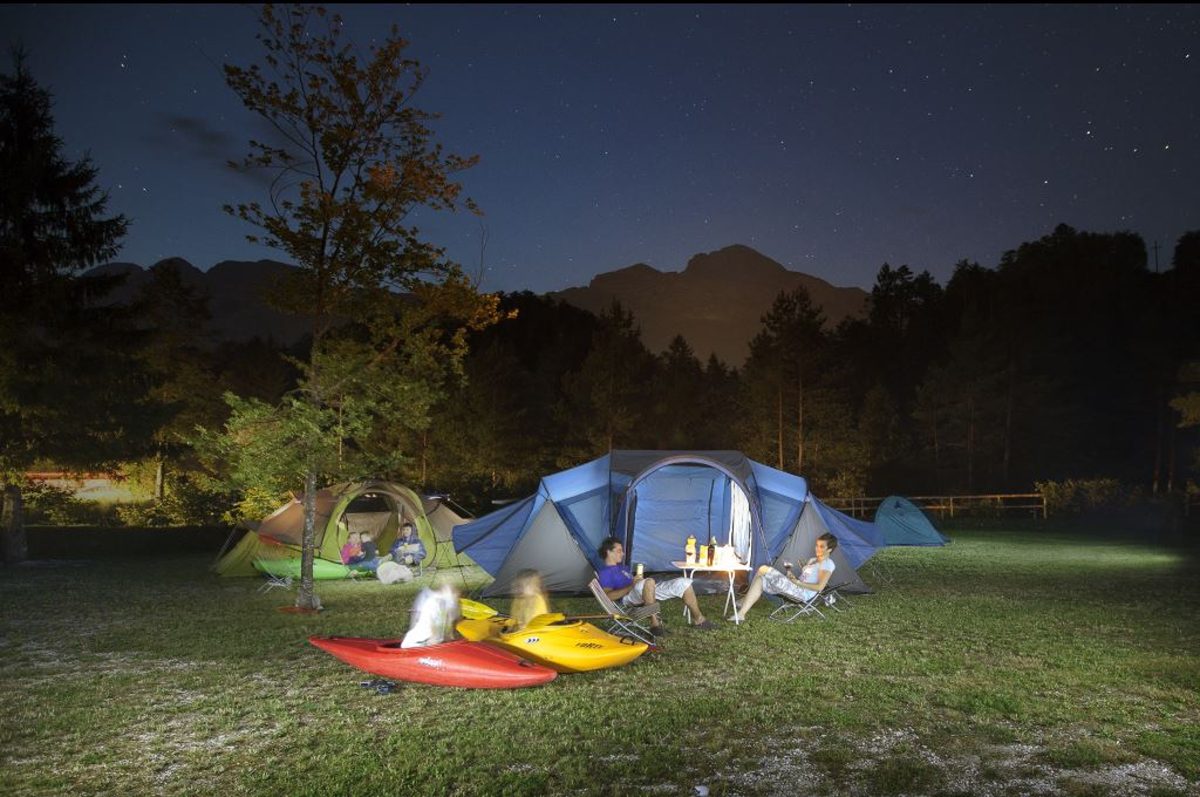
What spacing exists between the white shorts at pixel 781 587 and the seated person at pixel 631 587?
3.04 ft

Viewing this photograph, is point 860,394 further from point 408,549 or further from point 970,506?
point 408,549

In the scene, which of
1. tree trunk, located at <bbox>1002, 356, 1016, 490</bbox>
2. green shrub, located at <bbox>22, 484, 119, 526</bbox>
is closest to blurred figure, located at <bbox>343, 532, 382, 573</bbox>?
green shrub, located at <bbox>22, 484, 119, 526</bbox>

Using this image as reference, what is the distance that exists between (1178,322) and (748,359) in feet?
76.2

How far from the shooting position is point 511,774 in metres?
5.40

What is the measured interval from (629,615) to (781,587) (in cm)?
223

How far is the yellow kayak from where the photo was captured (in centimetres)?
780

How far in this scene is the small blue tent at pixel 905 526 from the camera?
21641 mm

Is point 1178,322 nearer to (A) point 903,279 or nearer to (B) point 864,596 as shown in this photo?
(A) point 903,279

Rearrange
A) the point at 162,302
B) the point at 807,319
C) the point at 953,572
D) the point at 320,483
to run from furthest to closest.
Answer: the point at 807,319 < the point at 162,302 < the point at 320,483 < the point at 953,572

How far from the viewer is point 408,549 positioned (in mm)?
15594

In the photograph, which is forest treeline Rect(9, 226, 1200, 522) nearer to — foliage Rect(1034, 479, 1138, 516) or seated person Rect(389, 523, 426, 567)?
foliage Rect(1034, 479, 1138, 516)

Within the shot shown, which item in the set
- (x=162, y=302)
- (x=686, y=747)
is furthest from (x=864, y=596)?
(x=162, y=302)

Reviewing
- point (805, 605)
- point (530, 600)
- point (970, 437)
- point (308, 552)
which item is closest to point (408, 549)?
point (308, 552)

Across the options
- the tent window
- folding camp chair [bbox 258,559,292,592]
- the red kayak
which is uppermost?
the tent window
